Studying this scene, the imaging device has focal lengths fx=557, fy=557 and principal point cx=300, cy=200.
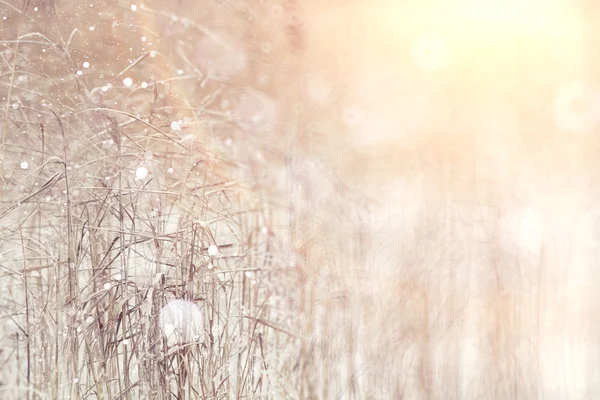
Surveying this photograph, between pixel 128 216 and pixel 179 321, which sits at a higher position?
pixel 128 216

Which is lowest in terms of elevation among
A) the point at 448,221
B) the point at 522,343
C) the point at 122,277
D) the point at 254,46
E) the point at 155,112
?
the point at 522,343

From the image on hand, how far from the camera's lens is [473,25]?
125 cm

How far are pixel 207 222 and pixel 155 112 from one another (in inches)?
10.1

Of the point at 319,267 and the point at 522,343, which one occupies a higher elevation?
the point at 319,267

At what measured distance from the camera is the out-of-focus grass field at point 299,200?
115 cm

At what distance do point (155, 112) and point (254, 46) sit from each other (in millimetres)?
256

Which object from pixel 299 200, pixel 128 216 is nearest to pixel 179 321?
pixel 128 216

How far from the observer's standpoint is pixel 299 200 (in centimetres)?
120

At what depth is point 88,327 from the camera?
114cm

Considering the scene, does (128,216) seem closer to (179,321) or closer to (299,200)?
(179,321)

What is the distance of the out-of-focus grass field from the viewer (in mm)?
1149

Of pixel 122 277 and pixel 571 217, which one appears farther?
pixel 571 217

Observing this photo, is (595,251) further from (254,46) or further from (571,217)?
(254,46)

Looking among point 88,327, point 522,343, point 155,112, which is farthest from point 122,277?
point 522,343
